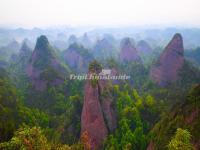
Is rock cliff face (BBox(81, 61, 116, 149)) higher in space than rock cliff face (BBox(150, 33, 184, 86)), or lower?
lower

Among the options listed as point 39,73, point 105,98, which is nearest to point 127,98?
point 105,98

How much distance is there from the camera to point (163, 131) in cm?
3481

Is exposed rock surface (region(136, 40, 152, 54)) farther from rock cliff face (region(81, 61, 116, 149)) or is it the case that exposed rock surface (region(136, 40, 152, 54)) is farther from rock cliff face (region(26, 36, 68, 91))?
rock cliff face (region(81, 61, 116, 149))

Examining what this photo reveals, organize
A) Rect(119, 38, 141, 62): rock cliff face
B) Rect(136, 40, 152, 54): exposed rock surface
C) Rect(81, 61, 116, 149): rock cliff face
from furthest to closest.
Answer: Rect(136, 40, 152, 54): exposed rock surface < Rect(119, 38, 141, 62): rock cliff face < Rect(81, 61, 116, 149): rock cliff face

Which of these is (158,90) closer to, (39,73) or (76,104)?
(76,104)

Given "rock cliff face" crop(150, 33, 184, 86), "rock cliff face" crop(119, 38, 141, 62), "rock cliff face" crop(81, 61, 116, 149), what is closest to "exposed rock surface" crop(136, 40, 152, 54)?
"rock cliff face" crop(119, 38, 141, 62)

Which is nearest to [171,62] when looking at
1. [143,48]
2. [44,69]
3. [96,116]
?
[96,116]

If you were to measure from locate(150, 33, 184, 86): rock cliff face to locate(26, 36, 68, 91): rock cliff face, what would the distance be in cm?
2739

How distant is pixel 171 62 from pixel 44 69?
118 feet

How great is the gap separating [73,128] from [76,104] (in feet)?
15.0

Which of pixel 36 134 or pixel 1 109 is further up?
pixel 36 134

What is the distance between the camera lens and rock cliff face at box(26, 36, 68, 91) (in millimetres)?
75562

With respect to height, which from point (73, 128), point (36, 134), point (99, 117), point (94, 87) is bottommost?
point (73, 128)

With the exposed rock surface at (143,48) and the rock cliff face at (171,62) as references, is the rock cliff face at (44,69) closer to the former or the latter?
the rock cliff face at (171,62)
